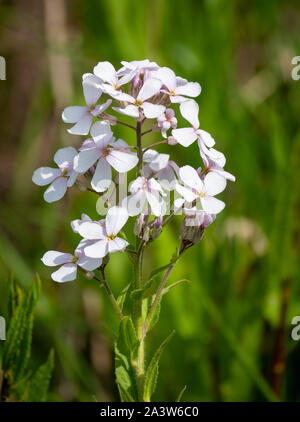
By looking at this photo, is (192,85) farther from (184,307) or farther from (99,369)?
(99,369)

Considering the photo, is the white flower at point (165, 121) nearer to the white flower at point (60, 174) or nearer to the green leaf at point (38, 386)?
the white flower at point (60, 174)

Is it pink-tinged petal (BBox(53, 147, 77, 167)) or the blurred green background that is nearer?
pink-tinged petal (BBox(53, 147, 77, 167))

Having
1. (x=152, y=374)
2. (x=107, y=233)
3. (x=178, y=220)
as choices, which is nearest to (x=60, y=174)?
(x=107, y=233)

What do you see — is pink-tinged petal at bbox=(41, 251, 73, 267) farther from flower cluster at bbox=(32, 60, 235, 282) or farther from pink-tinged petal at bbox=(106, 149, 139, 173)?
pink-tinged petal at bbox=(106, 149, 139, 173)

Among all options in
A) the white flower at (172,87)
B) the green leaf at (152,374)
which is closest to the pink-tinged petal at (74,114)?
the white flower at (172,87)

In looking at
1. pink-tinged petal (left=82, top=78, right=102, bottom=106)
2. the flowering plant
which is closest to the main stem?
the flowering plant
